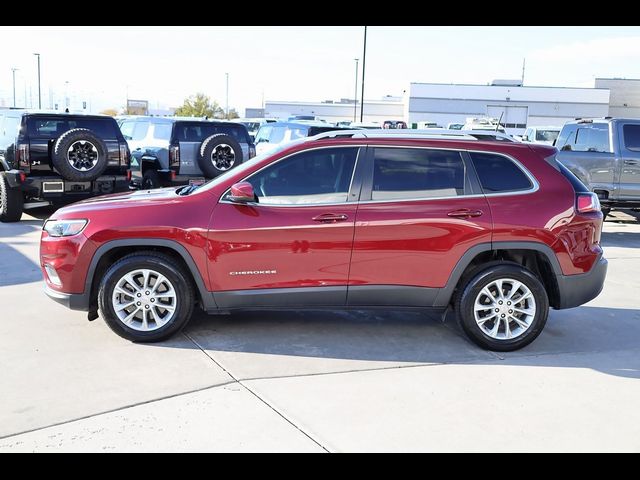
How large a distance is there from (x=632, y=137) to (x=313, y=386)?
383 inches

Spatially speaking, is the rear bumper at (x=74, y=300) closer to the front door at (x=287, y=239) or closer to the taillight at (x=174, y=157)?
the front door at (x=287, y=239)

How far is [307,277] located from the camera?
5219 mm

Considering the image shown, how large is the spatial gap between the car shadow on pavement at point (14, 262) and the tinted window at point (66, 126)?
1.58 meters

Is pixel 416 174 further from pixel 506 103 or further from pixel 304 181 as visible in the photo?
pixel 506 103

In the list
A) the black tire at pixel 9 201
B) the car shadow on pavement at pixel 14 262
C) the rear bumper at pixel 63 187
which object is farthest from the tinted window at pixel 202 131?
the car shadow on pavement at pixel 14 262

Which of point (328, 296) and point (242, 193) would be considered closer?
point (242, 193)

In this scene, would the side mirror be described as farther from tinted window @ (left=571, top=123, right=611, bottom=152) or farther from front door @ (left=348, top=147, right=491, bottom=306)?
tinted window @ (left=571, top=123, right=611, bottom=152)

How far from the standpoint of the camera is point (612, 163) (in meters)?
11.7

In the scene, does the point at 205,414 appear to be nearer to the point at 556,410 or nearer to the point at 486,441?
the point at 486,441

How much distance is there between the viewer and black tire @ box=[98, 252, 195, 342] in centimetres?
520

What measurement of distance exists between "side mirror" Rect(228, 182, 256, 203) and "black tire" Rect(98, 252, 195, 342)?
72cm

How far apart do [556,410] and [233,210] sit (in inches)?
109

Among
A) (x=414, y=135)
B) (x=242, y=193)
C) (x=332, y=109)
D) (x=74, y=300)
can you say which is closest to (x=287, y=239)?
(x=242, y=193)
